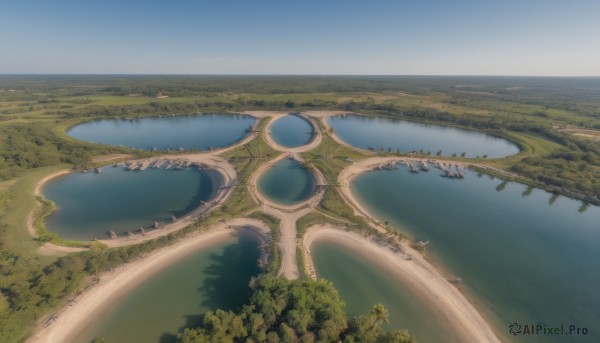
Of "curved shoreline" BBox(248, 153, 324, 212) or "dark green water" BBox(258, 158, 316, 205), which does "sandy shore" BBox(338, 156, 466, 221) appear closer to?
"curved shoreline" BBox(248, 153, 324, 212)

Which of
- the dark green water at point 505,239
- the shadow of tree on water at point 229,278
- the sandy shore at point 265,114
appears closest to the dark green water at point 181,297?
the shadow of tree on water at point 229,278

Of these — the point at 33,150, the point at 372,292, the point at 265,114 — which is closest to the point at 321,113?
the point at 265,114

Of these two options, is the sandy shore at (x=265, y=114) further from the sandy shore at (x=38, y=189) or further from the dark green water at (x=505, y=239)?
the sandy shore at (x=38, y=189)

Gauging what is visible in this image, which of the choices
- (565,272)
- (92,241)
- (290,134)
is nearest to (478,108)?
(290,134)

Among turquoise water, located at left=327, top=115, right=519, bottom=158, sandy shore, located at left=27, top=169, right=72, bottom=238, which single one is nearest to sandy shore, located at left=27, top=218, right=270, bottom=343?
sandy shore, located at left=27, top=169, right=72, bottom=238

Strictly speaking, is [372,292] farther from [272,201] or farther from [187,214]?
[187,214]

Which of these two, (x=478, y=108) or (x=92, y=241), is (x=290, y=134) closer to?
(x=92, y=241)
